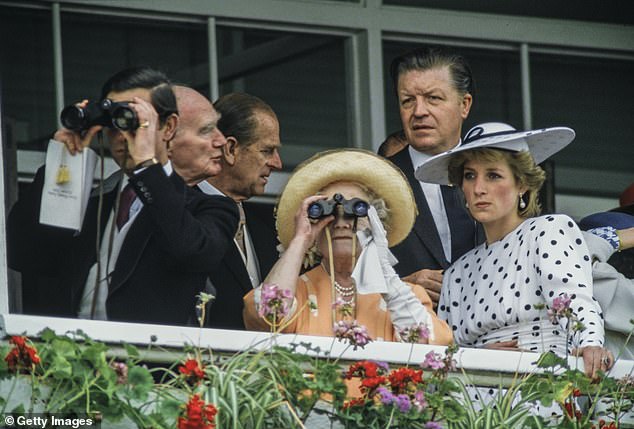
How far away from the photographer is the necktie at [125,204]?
7.46 m

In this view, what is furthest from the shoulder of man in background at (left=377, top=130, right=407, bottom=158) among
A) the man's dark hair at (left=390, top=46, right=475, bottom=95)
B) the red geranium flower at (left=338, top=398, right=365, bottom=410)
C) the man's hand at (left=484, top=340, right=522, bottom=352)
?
the red geranium flower at (left=338, top=398, right=365, bottom=410)

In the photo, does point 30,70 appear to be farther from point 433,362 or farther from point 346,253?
point 433,362

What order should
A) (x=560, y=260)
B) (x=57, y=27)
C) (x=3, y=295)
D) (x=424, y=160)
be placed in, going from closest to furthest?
(x=3, y=295), (x=560, y=260), (x=424, y=160), (x=57, y=27)

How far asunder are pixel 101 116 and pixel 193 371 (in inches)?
42.6

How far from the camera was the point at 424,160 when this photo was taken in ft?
28.9

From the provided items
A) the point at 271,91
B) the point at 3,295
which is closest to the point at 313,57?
the point at 271,91

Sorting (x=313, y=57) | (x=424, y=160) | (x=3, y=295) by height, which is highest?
(x=313, y=57)

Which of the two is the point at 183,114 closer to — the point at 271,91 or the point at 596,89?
the point at 271,91

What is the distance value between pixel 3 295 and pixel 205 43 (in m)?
3.43

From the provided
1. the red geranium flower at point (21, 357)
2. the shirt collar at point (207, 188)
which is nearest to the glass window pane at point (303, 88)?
the shirt collar at point (207, 188)

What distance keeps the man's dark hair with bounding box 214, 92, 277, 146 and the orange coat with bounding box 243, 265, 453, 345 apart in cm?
103

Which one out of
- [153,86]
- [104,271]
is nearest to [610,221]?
[153,86]

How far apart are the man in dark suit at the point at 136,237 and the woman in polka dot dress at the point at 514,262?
0.95 meters

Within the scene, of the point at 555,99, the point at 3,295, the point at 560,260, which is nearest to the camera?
the point at 3,295
